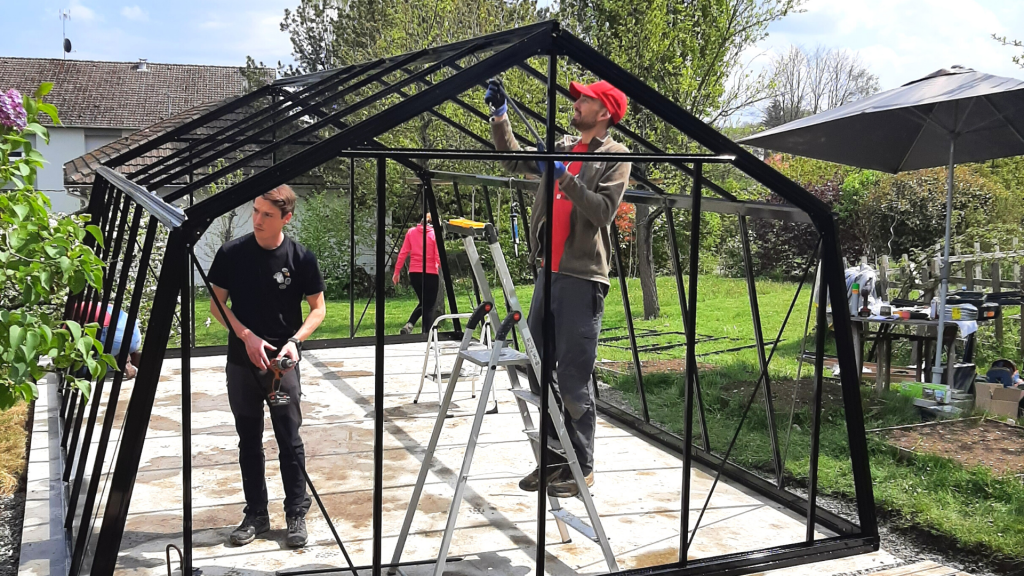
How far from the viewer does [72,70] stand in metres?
28.3

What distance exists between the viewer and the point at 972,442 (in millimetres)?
5180

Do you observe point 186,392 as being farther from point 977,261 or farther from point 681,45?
point 977,261

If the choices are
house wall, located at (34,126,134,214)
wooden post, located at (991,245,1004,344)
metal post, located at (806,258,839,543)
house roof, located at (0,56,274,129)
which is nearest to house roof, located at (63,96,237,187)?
metal post, located at (806,258,839,543)

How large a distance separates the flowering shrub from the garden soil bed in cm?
455

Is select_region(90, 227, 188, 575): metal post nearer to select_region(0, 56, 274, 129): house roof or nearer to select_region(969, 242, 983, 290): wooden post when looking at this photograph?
select_region(969, 242, 983, 290): wooden post

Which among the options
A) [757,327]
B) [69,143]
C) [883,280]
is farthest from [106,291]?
[69,143]

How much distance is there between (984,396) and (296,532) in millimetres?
5017

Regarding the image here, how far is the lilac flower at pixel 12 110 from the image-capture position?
2.57 meters

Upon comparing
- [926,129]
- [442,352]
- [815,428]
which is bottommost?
[442,352]

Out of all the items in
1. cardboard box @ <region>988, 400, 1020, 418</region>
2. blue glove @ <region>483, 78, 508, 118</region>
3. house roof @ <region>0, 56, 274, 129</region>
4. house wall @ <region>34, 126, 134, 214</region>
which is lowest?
cardboard box @ <region>988, 400, 1020, 418</region>

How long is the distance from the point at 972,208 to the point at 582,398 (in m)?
10.5

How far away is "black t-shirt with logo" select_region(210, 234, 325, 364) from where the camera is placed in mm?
3438

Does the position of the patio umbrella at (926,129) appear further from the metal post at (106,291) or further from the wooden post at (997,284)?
the metal post at (106,291)

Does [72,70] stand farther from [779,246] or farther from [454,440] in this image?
[454,440]
